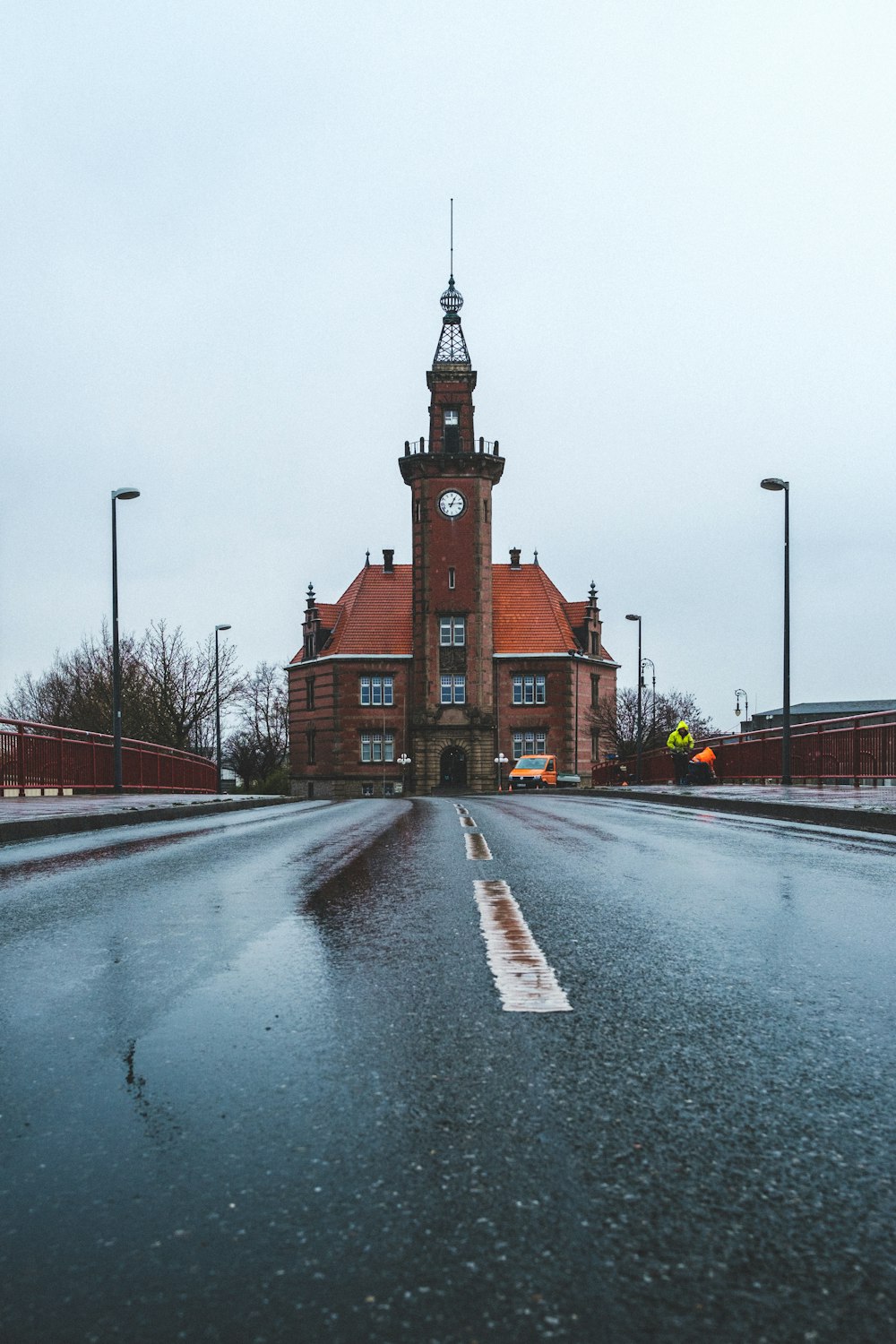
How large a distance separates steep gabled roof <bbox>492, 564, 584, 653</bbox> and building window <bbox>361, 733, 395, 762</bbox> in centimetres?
822

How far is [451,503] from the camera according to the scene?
6169 centimetres

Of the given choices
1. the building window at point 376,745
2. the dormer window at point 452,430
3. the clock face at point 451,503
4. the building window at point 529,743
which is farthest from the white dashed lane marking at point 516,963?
the dormer window at point 452,430

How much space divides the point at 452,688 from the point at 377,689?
15.4ft

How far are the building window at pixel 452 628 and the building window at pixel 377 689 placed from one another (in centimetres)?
424

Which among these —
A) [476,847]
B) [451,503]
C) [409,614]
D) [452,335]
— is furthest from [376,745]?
[476,847]

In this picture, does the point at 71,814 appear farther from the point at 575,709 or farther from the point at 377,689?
the point at 575,709

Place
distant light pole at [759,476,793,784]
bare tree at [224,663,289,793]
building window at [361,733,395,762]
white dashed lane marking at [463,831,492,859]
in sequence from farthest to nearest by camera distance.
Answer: bare tree at [224,663,289,793]
building window at [361,733,395,762]
distant light pole at [759,476,793,784]
white dashed lane marking at [463,831,492,859]

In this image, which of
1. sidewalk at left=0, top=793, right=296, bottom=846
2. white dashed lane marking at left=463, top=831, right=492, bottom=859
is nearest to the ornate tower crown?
sidewalk at left=0, top=793, right=296, bottom=846

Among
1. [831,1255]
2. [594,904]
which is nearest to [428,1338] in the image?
[831,1255]

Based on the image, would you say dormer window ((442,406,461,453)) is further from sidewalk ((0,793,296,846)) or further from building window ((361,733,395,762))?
sidewalk ((0,793,296,846))

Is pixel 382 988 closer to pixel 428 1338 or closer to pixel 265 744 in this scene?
pixel 428 1338

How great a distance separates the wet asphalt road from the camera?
1550 millimetres

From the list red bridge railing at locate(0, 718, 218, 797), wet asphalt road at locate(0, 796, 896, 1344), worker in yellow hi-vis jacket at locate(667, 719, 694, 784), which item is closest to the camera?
wet asphalt road at locate(0, 796, 896, 1344)

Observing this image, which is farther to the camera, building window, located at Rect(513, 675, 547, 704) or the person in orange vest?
building window, located at Rect(513, 675, 547, 704)
